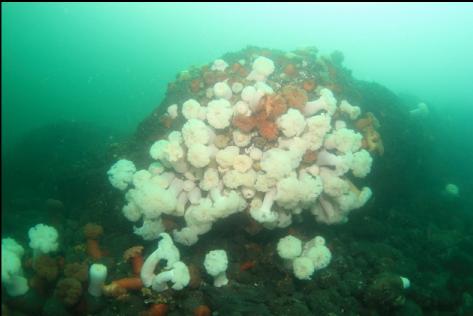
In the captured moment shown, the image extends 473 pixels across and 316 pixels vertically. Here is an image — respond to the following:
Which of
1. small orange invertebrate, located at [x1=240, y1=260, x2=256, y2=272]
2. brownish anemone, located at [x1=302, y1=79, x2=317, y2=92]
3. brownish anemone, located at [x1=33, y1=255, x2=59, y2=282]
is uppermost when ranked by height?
brownish anemone, located at [x1=302, y1=79, x2=317, y2=92]

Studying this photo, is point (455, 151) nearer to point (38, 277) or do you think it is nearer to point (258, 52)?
point (258, 52)

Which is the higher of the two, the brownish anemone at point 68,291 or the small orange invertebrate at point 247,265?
the brownish anemone at point 68,291

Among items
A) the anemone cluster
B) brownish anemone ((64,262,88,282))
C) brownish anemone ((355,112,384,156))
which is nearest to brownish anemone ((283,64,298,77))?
the anemone cluster

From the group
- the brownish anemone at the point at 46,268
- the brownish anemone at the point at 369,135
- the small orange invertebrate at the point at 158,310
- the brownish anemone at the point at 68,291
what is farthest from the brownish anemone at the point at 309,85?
the brownish anemone at the point at 46,268

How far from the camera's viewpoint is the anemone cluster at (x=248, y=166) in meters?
6.23

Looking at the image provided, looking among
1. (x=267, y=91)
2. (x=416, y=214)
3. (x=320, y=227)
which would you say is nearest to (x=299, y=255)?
(x=320, y=227)

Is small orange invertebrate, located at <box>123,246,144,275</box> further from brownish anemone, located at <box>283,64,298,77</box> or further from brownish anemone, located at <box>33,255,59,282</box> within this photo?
brownish anemone, located at <box>283,64,298,77</box>

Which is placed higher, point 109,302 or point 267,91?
point 267,91

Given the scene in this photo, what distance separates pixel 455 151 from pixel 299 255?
17363 millimetres

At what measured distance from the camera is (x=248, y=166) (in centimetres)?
631

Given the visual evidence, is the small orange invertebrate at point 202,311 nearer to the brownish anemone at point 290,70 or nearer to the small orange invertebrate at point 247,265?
the small orange invertebrate at point 247,265

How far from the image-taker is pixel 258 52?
405 inches

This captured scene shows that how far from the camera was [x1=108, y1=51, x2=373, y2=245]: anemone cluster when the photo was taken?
6.23 metres

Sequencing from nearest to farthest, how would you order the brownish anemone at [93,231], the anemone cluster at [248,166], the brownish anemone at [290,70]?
the anemone cluster at [248,166], the brownish anemone at [93,231], the brownish anemone at [290,70]
